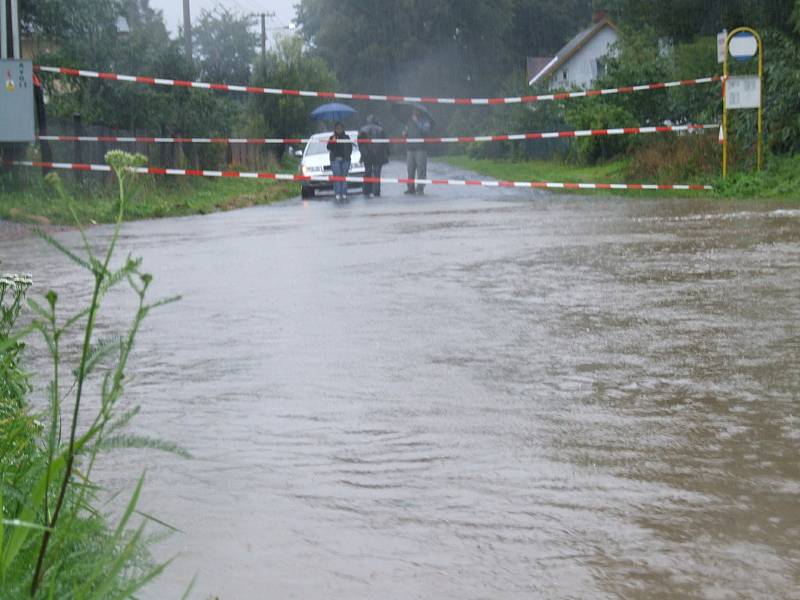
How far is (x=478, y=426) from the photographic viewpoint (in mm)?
5715

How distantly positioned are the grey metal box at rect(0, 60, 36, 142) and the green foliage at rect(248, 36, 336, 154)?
96.7 feet

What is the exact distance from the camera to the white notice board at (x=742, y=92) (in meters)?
20.6

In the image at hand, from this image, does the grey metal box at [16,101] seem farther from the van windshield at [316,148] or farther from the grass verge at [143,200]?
the van windshield at [316,148]

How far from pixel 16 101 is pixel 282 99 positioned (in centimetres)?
3253

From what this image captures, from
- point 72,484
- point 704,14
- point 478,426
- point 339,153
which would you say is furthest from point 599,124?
point 72,484

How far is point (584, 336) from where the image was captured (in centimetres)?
780

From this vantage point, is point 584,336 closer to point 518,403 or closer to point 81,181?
point 518,403

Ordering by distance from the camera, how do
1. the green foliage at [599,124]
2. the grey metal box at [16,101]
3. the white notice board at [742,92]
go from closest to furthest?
1. the grey metal box at [16,101]
2. the white notice board at [742,92]
3. the green foliage at [599,124]

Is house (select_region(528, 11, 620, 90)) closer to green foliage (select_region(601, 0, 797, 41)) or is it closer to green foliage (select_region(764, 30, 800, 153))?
green foliage (select_region(601, 0, 797, 41))

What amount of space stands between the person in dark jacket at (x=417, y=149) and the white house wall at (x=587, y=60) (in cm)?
5567

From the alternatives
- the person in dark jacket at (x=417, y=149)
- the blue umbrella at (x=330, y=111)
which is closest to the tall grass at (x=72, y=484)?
the person in dark jacket at (x=417, y=149)

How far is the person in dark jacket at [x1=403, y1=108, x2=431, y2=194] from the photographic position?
1035 inches

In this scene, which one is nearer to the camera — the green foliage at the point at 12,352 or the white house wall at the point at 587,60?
the green foliage at the point at 12,352

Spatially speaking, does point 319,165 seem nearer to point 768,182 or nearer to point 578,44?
point 768,182
